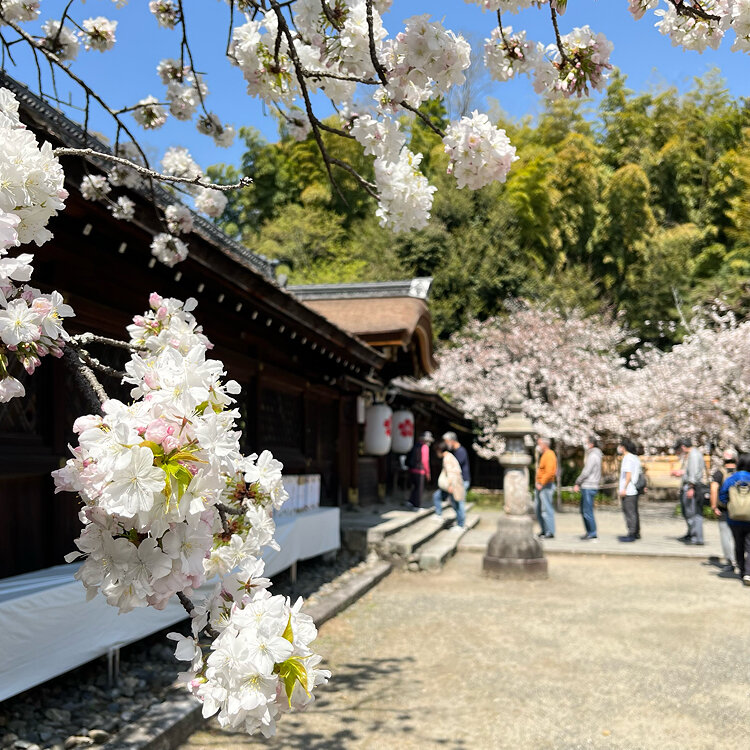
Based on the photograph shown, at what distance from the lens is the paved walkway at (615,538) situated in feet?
33.9

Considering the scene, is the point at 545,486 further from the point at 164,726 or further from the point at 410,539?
the point at 164,726

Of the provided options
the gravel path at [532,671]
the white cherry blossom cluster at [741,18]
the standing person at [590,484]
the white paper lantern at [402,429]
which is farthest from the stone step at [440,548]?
the white cherry blossom cluster at [741,18]

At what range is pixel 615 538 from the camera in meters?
12.0

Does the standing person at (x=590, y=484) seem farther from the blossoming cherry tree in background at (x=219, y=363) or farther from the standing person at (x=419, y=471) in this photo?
the blossoming cherry tree in background at (x=219, y=363)

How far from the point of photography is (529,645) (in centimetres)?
554

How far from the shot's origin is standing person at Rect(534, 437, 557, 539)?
1106cm

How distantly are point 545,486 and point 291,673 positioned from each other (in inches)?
413

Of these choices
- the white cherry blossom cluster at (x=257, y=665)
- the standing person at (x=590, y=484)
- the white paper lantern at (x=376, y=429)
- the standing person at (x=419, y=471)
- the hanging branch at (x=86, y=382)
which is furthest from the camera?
the standing person at (x=419, y=471)

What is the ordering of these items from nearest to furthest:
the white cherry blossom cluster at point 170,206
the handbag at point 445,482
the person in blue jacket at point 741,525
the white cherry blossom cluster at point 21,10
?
the white cherry blossom cluster at point 21,10 → the white cherry blossom cluster at point 170,206 → the person in blue jacket at point 741,525 → the handbag at point 445,482

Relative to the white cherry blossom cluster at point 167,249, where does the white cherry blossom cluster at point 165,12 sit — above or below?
above

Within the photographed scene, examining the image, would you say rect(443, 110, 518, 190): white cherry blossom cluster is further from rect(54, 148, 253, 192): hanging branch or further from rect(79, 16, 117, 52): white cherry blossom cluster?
rect(79, 16, 117, 52): white cherry blossom cluster

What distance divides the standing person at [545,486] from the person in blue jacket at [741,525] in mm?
3201

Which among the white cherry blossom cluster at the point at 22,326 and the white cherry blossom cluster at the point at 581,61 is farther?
the white cherry blossom cluster at the point at 581,61

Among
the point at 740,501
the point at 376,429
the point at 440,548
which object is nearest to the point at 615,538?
the point at 440,548
